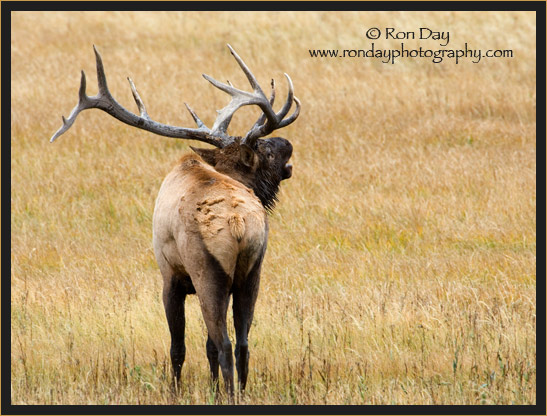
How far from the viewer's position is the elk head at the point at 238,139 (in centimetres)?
646

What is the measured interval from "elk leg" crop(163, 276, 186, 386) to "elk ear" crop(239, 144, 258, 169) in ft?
3.88

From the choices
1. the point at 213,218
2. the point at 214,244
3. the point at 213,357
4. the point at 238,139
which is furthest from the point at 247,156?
the point at 213,357

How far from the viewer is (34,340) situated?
23.1ft

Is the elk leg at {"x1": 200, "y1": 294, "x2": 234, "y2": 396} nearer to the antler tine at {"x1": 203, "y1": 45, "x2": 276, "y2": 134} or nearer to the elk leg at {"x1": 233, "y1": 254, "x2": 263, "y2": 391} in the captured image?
the elk leg at {"x1": 233, "y1": 254, "x2": 263, "y2": 391}

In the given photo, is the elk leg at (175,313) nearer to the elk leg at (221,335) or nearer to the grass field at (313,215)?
the grass field at (313,215)

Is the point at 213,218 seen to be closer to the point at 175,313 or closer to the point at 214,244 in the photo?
the point at 214,244

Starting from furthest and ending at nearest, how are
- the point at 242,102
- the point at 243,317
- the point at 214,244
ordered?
1. the point at 242,102
2. the point at 243,317
3. the point at 214,244

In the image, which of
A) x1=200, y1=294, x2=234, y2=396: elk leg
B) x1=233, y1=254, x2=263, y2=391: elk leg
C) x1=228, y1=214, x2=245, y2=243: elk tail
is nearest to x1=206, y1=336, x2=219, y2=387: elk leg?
x1=233, y1=254, x2=263, y2=391: elk leg

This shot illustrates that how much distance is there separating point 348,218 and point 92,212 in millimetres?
3349

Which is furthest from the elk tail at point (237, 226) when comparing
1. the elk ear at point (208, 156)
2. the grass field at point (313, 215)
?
the elk ear at point (208, 156)

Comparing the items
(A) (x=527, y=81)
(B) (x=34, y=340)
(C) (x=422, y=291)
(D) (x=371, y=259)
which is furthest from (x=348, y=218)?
(A) (x=527, y=81)

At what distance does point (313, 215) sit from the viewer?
10828 millimetres

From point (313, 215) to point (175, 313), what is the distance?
5175 mm

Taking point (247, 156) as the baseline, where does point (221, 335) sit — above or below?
below
